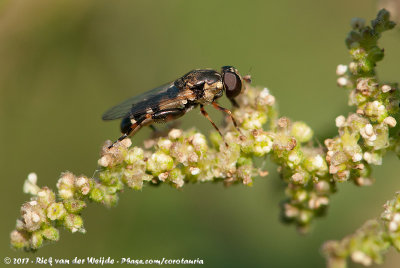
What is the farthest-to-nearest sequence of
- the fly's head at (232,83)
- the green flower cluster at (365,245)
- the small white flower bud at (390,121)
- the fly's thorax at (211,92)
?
the fly's thorax at (211,92) → the fly's head at (232,83) → the small white flower bud at (390,121) → the green flower cluster at (365,245)

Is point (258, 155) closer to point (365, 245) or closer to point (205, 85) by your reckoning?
point (365, 245)

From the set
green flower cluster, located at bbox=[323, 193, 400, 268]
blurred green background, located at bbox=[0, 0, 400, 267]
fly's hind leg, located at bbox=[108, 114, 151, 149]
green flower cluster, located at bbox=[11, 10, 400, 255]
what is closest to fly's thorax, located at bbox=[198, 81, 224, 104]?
fly's hind leg, located at bbox=[108, 114, 151, 149]

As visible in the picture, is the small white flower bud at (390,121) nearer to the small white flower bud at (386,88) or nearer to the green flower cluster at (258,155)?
the green flower cluster at (258,155)

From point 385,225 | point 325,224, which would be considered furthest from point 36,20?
point 385,225

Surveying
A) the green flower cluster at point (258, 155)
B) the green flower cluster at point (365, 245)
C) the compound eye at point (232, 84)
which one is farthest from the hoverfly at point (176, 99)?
the green flower cluster at point (365, 245)

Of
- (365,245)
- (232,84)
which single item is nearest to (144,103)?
(232,84)

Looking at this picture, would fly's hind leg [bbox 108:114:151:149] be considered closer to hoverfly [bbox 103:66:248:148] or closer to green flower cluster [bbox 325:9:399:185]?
hoverfly [bbox 103:66:248:148]
